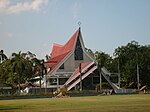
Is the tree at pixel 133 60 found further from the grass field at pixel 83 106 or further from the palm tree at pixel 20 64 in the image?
the grass field at pixel 83 106

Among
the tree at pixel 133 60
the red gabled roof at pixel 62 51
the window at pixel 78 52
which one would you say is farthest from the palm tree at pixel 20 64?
the tree at pixel 133 60

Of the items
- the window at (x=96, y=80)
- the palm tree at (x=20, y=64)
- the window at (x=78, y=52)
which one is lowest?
the window at (x=96, y=80)

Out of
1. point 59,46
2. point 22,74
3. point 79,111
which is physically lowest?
point 79,111

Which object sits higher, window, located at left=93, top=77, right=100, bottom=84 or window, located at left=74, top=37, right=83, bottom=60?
window, located at left=74, top=37, right=83, bottom=60

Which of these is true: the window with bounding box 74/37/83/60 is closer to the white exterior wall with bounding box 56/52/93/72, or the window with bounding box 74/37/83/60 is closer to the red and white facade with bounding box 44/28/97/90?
the red and white facade with bounding box 44/28/97/90

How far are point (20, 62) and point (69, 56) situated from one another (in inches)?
937

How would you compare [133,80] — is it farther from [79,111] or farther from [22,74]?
[79,111]

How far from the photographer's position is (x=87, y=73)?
266ft

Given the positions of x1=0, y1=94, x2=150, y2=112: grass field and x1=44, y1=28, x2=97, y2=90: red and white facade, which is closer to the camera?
x1=0, y1=94, x2=150, y2=112: grass field

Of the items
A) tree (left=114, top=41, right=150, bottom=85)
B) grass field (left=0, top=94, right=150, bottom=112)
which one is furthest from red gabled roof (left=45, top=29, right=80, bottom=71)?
grass field (left=0, top=94, right=150, bottom=112)

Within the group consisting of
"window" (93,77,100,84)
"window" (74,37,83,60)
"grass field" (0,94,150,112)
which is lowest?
"grass field" (0,94,150,112)

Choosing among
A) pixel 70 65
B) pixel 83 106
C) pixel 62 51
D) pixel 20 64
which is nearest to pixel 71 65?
pixel 70 65

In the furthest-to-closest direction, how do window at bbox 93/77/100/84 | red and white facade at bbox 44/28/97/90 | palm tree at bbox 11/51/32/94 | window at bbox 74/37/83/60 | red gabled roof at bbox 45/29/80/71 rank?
window at bbox 74/37/83/60, red gabled roof at bbox 45/29/80/71, window at bbox 93/77/100/84, red and white facade at bbox 44/28/97/90, palm tree at bbox 11/51/32/94

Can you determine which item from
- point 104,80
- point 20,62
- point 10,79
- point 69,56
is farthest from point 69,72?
point 20,62
